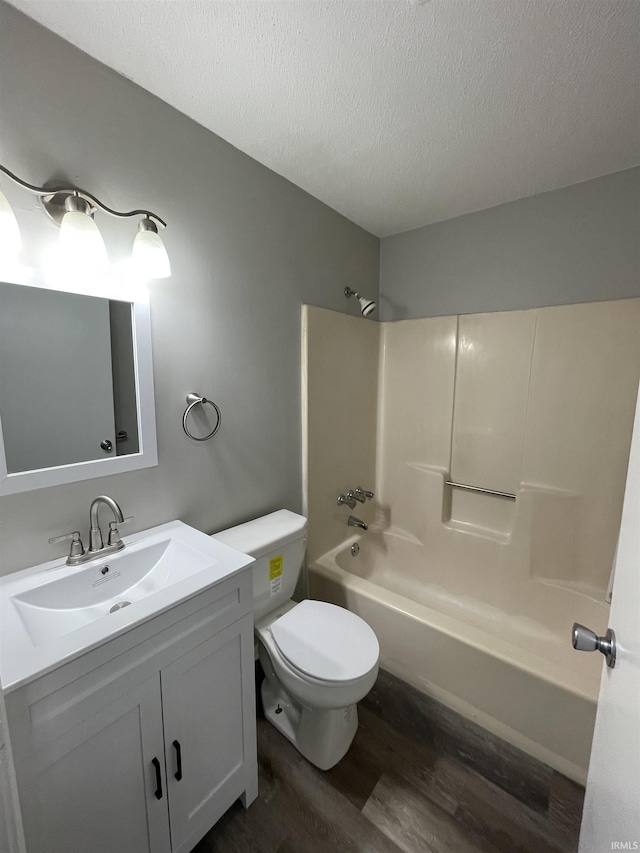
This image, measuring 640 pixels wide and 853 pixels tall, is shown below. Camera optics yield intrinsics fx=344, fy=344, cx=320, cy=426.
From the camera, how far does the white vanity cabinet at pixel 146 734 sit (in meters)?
0.71

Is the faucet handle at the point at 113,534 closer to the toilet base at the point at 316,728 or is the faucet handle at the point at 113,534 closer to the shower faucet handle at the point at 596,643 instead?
the toilet base at the point at 316,728

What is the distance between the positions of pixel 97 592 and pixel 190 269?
1.16 metres

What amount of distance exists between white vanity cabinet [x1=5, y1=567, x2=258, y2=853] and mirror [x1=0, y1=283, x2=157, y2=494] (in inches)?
21.7

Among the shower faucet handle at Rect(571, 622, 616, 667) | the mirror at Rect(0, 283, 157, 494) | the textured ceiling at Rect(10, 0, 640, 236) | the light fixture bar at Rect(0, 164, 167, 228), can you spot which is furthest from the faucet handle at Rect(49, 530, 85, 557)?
the textured ceiling at Rect(10, 0, 640, 236)

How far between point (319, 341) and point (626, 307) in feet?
4.73

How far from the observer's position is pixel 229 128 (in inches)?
51.6

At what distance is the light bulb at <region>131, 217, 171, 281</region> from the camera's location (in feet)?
3.61

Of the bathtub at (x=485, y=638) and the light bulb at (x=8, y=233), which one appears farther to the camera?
the bathtub at (x=485, y=638)

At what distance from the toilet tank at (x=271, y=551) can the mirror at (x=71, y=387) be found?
489mm

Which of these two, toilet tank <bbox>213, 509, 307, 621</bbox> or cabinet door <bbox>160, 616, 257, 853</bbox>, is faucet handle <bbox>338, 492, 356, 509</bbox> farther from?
cabinet door <bbox>160, 616, 257, 853</bbox>

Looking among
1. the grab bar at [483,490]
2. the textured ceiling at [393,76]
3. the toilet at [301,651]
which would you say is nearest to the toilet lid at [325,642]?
the toilet at [301,651]

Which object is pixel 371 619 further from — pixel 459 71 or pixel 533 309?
pixel 459 71

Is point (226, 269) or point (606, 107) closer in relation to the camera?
point (606, 107)

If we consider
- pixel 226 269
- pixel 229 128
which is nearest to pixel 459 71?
pixel 229 128
